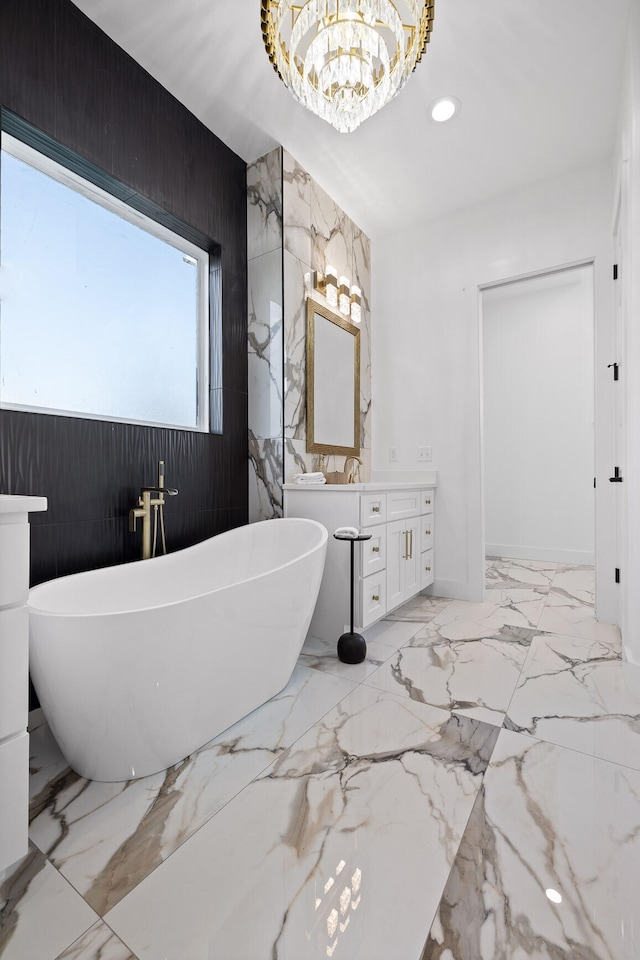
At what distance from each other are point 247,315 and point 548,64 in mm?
1863

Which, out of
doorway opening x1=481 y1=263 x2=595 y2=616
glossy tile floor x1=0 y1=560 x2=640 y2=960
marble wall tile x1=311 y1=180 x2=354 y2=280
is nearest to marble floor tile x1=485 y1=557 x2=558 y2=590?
doorway opening x1=481 y1=263 x2=595 y2=616

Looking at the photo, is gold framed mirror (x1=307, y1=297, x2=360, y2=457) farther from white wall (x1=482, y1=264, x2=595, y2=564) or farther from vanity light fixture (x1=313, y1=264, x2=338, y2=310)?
white wall (x1=482, y1=264, x2=595, y2=564)

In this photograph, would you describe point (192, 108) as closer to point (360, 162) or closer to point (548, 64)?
point (360, 162)

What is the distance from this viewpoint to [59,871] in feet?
3.15

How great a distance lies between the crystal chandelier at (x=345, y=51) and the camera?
1.50 meters

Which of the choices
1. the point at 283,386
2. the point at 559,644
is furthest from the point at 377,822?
the point at 283,386

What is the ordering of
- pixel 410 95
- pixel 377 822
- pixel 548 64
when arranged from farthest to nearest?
pixel 410 95 < pixel 548 64 < pixel 377 822

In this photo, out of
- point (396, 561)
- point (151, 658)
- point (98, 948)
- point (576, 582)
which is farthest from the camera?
point (576, 582)

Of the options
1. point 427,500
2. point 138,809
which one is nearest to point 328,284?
point 427,500

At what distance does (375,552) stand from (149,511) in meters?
1.12

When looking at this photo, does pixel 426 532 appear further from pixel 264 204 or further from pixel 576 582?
pixel 264 204

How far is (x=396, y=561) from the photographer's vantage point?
2496 mm

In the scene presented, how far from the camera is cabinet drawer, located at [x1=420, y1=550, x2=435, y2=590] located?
9.46ft

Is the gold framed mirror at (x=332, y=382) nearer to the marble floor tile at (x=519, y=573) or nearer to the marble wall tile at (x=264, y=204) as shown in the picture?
the marble wall tile at (x=264, y=204)
